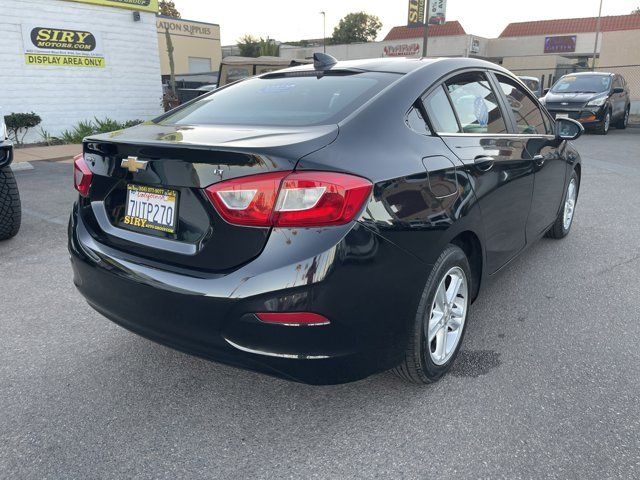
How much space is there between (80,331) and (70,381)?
596 mm

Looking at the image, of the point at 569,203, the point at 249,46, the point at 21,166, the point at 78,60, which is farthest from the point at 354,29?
the point at 569,203

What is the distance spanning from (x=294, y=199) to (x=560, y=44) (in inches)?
2060

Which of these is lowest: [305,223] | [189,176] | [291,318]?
[291,318]

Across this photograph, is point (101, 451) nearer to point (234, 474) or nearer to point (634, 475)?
point (234, 474)

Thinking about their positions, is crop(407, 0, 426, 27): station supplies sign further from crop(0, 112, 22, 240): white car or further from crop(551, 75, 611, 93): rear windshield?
crop(0, 112, 22, 240): white car

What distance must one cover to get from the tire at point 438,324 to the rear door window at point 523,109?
1.32 metres

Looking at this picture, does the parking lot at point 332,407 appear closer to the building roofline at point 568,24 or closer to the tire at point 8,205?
the tire at point 8,205

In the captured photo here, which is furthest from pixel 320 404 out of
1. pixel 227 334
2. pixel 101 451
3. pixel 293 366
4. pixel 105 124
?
pixel 105 124

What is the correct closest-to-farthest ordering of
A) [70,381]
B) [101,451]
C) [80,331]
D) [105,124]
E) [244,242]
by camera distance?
[244,242] → [101,451] → [70,381] → [80,331] → [105,124]

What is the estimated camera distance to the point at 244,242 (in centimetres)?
203

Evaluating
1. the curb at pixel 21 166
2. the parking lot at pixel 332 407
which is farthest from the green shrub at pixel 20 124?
the parking lot at pixel 332 407

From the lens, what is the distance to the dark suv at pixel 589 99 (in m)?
15.0

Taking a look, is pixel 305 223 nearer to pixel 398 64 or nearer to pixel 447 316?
pixel 447 316

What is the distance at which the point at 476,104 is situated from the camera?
315 cm
